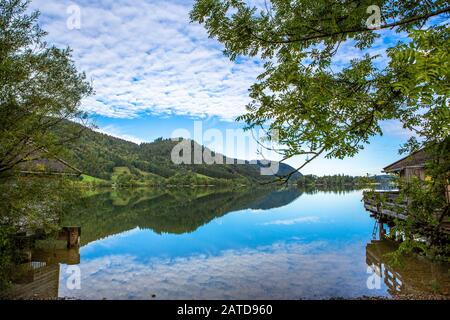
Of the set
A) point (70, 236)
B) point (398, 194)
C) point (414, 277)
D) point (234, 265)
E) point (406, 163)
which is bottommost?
point (234, 265)

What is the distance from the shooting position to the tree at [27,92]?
930 centimetres

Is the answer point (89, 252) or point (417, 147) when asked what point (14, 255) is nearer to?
point (89, 252)

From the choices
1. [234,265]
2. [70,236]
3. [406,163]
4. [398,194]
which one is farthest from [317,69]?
[406,163]

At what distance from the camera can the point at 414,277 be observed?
1282 cm

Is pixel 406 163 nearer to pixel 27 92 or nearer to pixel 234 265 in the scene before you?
pixel 234 265

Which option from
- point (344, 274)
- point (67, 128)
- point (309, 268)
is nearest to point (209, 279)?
point (309, 268)

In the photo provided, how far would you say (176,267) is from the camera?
56.8ft

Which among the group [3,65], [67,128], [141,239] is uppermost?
[3,65]

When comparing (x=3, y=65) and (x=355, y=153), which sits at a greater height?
(x=3, y=65)

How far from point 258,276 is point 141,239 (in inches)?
569

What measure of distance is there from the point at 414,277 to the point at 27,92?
1674 cm

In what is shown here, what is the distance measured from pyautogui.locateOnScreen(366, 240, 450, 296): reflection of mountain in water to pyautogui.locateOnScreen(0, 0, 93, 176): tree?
40.3 feet

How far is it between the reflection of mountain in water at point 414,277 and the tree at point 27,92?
12291 mm

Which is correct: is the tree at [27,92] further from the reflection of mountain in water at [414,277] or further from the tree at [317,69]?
the reflection of mountain in water at [414,277]
